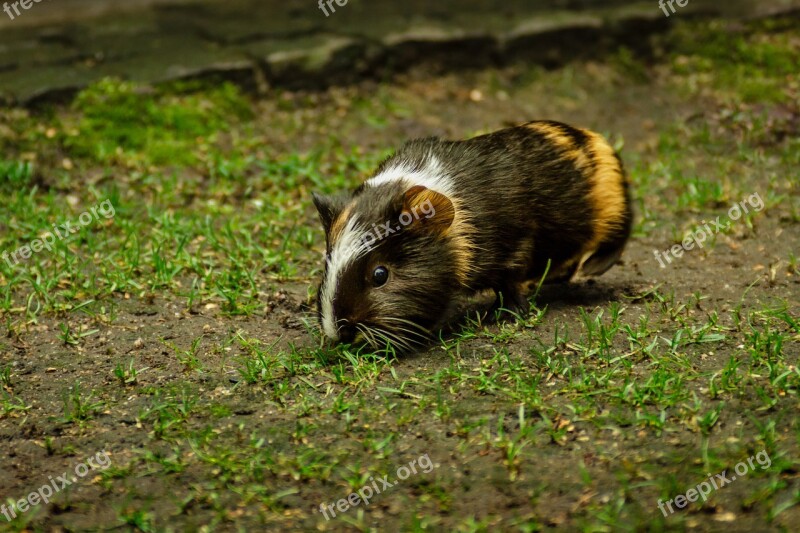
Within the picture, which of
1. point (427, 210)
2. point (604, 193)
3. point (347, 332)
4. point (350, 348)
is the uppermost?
point (427, 210)

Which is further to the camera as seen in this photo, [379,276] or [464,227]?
[464,227]

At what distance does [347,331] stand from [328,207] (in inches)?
29.8

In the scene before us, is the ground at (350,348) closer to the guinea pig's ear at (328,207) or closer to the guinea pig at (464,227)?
the guinea pig at (464,227)

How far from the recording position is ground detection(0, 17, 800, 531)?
395 centimetres

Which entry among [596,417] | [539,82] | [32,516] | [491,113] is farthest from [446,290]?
[539,82]

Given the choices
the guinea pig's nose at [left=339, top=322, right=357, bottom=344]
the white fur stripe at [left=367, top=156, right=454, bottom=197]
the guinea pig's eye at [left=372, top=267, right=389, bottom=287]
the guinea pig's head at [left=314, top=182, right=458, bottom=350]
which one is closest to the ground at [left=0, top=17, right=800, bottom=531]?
the guinea pig's nose at [left=339, top=322, right=357, bottom=344]

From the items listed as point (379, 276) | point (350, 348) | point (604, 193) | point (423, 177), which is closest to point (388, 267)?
point (379, 276)

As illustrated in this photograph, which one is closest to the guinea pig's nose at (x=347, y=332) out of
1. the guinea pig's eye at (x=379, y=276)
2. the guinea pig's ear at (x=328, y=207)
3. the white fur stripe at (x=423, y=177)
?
the guinea pig's eye at (x=379, y=276)

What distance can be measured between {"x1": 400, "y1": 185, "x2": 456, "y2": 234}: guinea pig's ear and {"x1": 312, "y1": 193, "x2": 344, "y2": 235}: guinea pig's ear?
0.43m

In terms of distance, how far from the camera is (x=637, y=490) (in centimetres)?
384

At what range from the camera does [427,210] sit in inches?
195

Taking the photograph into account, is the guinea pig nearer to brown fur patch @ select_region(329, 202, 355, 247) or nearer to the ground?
brown fur patch @ select_region(329, 202, 355, 247)

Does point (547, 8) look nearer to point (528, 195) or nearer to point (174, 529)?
point (528, 195)

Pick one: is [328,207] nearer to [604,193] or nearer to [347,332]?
[347,332]
